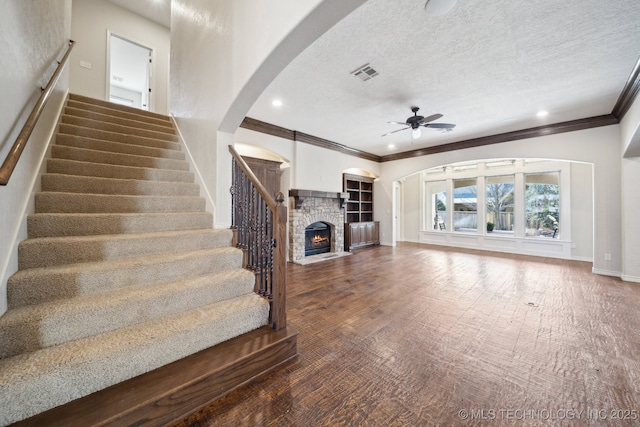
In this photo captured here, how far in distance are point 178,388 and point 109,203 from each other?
6.61 feet

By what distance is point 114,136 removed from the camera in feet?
10.6

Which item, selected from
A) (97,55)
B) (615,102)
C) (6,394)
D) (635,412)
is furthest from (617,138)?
(97,55)

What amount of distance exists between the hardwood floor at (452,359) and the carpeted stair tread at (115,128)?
3.20m

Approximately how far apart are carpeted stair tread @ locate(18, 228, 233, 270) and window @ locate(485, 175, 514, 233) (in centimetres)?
831

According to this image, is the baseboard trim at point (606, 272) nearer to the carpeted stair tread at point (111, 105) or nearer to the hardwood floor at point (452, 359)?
the hardwood floor at point (452, 359)

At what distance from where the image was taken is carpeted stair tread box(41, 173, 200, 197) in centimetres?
227

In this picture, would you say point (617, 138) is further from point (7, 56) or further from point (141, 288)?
point (7, 56)

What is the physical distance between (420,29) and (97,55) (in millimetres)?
6758

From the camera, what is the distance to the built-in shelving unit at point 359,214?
7.43m

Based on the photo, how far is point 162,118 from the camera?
4.25m

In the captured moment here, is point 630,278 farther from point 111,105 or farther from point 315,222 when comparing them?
point 111,105

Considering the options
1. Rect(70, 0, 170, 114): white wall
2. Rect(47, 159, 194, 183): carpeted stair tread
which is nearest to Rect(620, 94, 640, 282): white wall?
Rect(47, 159, 194, 183): carpeted stair tread

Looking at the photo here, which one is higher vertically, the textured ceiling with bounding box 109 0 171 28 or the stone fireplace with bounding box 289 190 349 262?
the textured ceiling with bounding box 109 0 171 28

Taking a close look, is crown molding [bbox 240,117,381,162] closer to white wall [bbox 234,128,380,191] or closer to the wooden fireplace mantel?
white wall [bbox 234,128,380,191]
